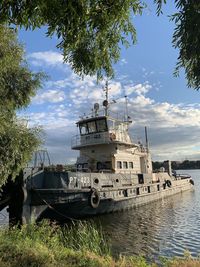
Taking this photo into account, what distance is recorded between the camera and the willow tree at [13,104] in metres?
8.07

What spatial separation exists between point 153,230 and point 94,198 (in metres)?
3.51

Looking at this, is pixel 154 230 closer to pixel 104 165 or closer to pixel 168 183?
pixel 104 165

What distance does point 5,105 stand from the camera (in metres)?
9.42

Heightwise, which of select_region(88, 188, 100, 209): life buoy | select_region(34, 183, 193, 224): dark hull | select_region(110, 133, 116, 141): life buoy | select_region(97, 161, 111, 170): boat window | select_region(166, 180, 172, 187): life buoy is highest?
select_region(110, 133, 116, 141): life buoy

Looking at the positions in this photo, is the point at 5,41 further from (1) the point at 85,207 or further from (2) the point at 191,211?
(2) the point at 191,211

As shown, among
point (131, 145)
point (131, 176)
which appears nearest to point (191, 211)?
point (131, 176)

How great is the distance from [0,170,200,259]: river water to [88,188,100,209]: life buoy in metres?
0.79

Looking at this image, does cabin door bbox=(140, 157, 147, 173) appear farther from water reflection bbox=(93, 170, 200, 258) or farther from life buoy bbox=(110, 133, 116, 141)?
life buoy bbox=(110, 133, 116, 141)

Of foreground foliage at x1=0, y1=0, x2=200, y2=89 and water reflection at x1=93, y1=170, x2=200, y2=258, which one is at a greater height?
foreground foliage at x1=0, y1=0, x2=200, y2=89

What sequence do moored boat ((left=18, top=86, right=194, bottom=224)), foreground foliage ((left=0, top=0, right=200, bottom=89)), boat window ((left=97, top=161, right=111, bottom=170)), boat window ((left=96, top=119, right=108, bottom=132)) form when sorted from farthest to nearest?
boat window ((left=96, top=119, right=108, bottom=132)) < boat window ((left=97, top=161, right=111, bottom=170)) < moored boat ((left=18, top=86, right=194, bottom=224)) < foreground foliage ((left=0, top=0, right=200, bottom=89))

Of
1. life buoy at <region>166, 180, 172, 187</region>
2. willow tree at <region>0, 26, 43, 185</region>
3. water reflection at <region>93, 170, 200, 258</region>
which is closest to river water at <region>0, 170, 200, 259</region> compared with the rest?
water reflection at <region>93, 170, 200, 258</region>

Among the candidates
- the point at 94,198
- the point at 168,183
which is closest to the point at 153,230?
the point at 94,198

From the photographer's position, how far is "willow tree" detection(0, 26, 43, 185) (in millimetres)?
8070

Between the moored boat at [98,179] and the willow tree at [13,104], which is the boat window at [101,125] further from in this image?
the willow tree at [13,104]
